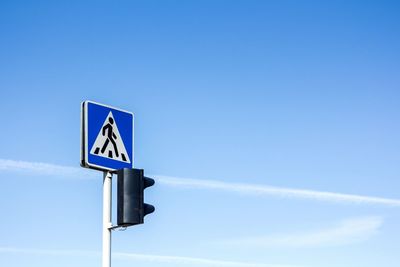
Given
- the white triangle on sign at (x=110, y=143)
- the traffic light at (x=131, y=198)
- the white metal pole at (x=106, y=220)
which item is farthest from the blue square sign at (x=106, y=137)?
the traffic light at (x=131, y=198)

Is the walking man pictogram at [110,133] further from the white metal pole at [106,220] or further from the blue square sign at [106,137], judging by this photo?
the white metal pole at [106,220]

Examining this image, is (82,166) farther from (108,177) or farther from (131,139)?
(131,139)

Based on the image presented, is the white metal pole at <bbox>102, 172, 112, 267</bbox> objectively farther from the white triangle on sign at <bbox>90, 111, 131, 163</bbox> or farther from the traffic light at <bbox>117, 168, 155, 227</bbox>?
the white triangle on sign at <bbox>90, 111, 131, 163</bbox>

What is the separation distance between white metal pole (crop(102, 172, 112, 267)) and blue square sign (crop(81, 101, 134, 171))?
153 mm

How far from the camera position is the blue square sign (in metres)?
7.02

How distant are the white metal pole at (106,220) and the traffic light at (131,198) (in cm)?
15

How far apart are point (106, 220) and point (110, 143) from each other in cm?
95

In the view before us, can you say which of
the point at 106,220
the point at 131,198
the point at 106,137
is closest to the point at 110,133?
the point at 106,137

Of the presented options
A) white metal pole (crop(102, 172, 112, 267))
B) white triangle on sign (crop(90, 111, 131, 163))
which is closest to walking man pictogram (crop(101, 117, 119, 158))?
white triangle on sign (crop(90, 111, 131, 163))

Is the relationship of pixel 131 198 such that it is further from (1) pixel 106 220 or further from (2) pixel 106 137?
(2) pixel 106 137

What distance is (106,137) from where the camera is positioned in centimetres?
729

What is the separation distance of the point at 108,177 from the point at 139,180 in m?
0.39

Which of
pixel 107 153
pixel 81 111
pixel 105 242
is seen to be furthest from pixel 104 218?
pixel 81 111

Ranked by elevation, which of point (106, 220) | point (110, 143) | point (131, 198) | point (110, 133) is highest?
point (110, 133)
